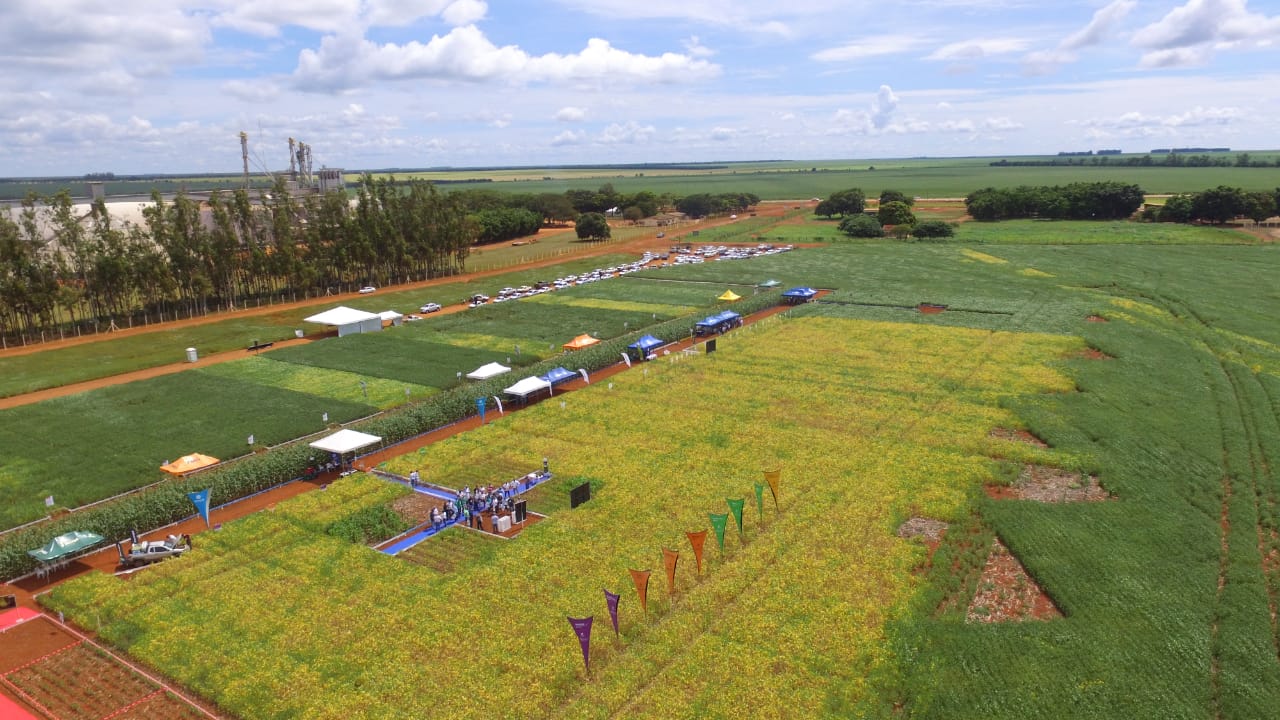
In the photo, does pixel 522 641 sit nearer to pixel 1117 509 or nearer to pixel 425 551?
pixel 425 551

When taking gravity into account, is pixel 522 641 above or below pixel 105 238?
below

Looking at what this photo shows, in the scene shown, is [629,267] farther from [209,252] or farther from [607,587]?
[607,587]

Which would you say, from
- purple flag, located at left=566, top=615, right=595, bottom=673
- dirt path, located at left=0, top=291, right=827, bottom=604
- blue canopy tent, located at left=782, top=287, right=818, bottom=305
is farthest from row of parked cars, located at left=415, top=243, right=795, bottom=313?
purple flag, located at left=566, top=615, right=595, bottom=673

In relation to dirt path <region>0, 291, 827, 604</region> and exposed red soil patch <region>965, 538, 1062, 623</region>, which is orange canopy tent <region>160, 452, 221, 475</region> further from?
exposed red soil patch <region>965, 538, 1062, 623</region>

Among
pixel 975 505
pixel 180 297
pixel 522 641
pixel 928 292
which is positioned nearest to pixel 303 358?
pixel 180 297

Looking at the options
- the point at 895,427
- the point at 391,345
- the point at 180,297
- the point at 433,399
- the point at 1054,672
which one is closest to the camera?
the point at 1054,672

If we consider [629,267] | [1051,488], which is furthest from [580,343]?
[629,267]
